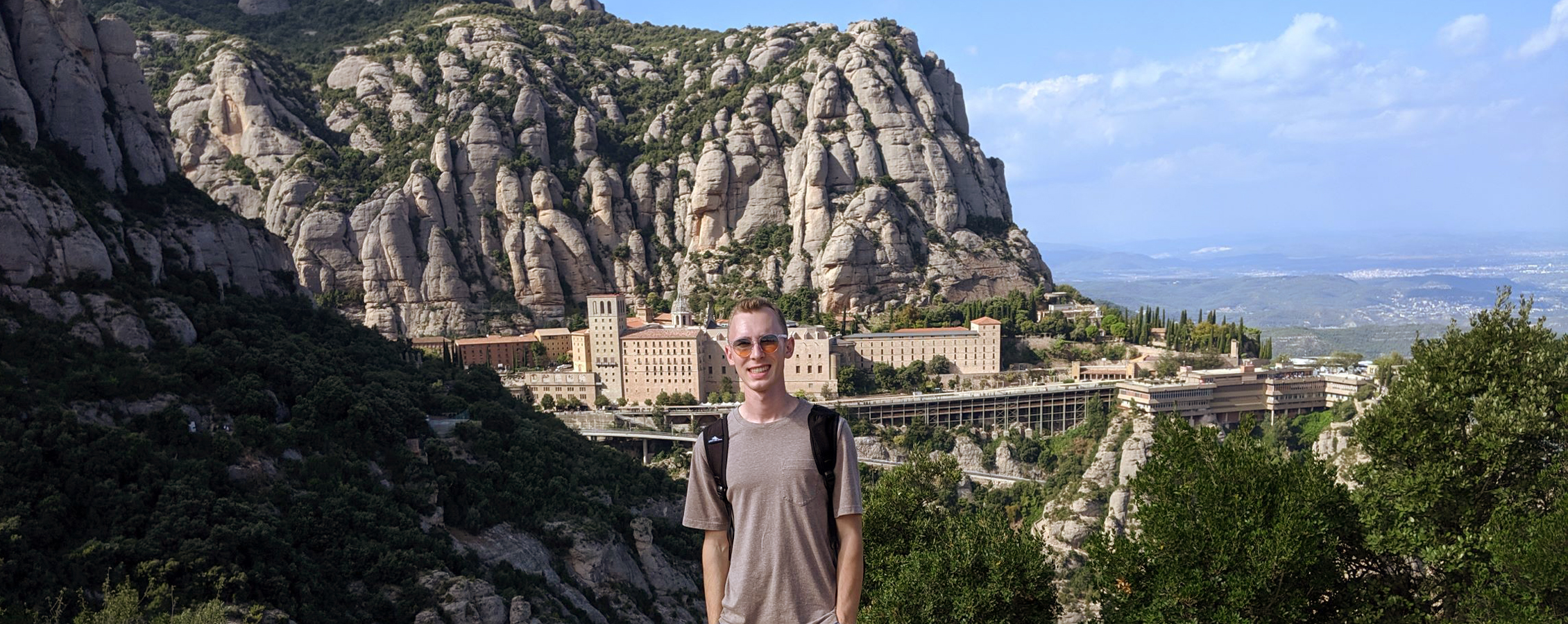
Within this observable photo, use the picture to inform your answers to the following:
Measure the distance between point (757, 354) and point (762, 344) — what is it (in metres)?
0.08

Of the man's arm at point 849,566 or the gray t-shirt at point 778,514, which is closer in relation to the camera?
the gray t-shirt at point 778,514

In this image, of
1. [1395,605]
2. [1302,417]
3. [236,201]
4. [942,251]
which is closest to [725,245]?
[942,251]

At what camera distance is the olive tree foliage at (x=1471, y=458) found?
50.6ft

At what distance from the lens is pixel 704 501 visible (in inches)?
270

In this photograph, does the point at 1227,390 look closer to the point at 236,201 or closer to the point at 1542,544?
the point at 1542,544

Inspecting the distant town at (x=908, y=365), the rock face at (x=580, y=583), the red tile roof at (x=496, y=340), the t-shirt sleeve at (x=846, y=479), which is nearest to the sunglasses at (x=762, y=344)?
the t-shirt sleeve at (x=846, y=479)

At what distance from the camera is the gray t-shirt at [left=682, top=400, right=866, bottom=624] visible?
6609mm

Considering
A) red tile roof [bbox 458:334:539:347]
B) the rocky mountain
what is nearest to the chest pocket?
red tile roof [bbox 458:334:539:347]

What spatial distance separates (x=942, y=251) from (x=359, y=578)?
240 ft

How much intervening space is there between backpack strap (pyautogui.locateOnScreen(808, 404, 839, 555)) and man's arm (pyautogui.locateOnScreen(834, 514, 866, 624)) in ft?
0.83

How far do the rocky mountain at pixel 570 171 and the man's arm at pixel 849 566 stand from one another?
272 feet

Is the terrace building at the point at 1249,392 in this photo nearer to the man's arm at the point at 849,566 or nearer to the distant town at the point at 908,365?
the distant town at the point at 908,365

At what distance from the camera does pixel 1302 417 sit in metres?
68.9

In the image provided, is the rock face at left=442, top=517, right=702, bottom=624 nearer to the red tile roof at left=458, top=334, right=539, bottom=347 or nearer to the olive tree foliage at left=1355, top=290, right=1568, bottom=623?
the olive tree foliage at left=1355, top=290, right=1568, bottom=623
